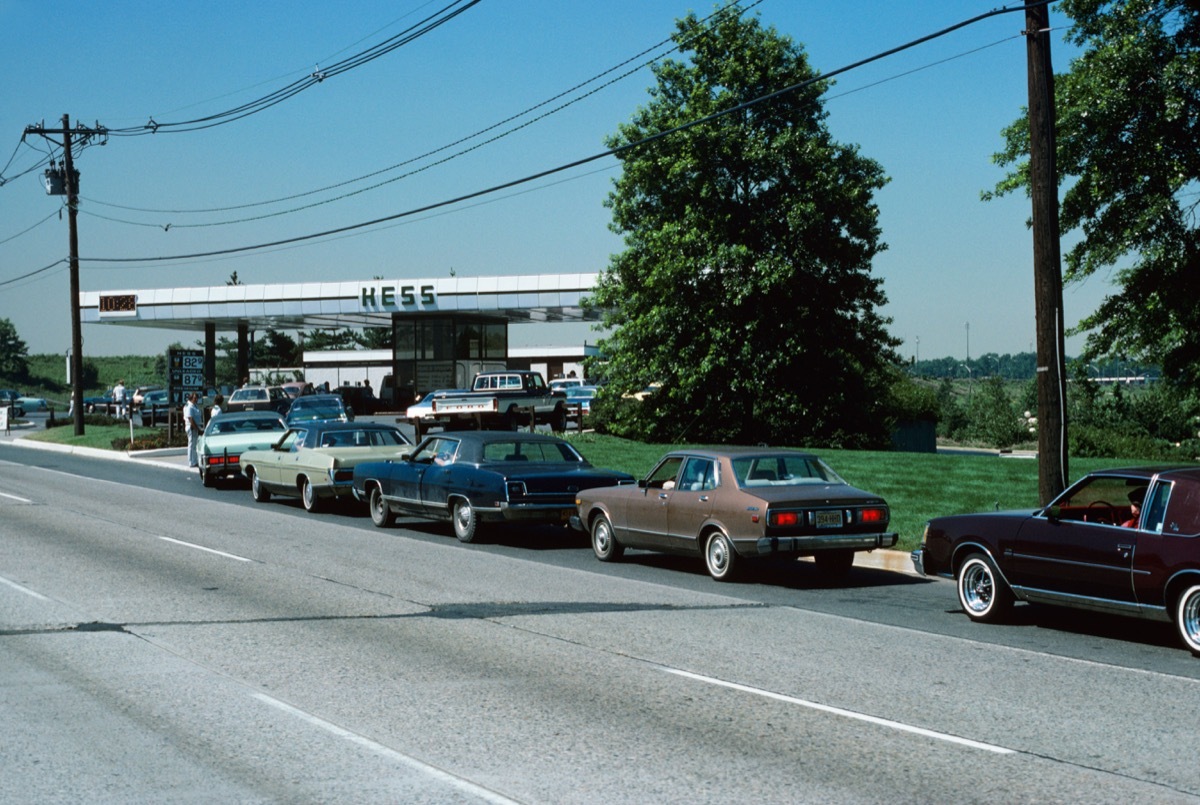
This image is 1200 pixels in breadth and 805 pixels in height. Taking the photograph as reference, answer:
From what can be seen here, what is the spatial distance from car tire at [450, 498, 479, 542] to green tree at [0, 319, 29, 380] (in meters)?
130

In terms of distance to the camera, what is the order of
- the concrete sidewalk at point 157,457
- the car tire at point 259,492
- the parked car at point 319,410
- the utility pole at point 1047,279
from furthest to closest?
the parked car at point 319,410, the car tire at point 259,492, the concrete sidewalk at point 157,457, the utility pole at point 1047,279

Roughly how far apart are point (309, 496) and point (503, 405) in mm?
20983

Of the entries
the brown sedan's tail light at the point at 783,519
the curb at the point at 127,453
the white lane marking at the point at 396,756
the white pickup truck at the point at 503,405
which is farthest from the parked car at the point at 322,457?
the white pickup truck at the point at 503,405

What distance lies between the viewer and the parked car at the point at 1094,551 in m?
9.99

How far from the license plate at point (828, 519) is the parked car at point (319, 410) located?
2665 centimetres

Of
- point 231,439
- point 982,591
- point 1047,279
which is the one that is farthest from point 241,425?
point 982,591

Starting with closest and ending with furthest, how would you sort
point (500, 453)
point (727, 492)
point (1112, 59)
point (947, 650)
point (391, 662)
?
point (391, 662)
point (947, 650)
point (727, 492)
point (500, 453)
point (1112, 59)

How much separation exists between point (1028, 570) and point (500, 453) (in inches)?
347

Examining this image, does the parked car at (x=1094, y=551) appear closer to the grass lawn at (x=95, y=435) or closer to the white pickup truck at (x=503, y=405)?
the white pickup truck at (x=503, y=405)

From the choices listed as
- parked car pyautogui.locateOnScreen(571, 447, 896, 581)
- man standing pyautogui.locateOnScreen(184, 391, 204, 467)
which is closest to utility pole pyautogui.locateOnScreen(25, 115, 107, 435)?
man standing pyautogui.locateOnScreen(184, 391, 204, 467)

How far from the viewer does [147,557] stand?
15.4 meters

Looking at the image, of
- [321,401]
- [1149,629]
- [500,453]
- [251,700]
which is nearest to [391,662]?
[251,700]

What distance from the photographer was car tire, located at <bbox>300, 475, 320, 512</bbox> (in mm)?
22297

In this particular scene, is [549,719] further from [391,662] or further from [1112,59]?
[1112,59]
